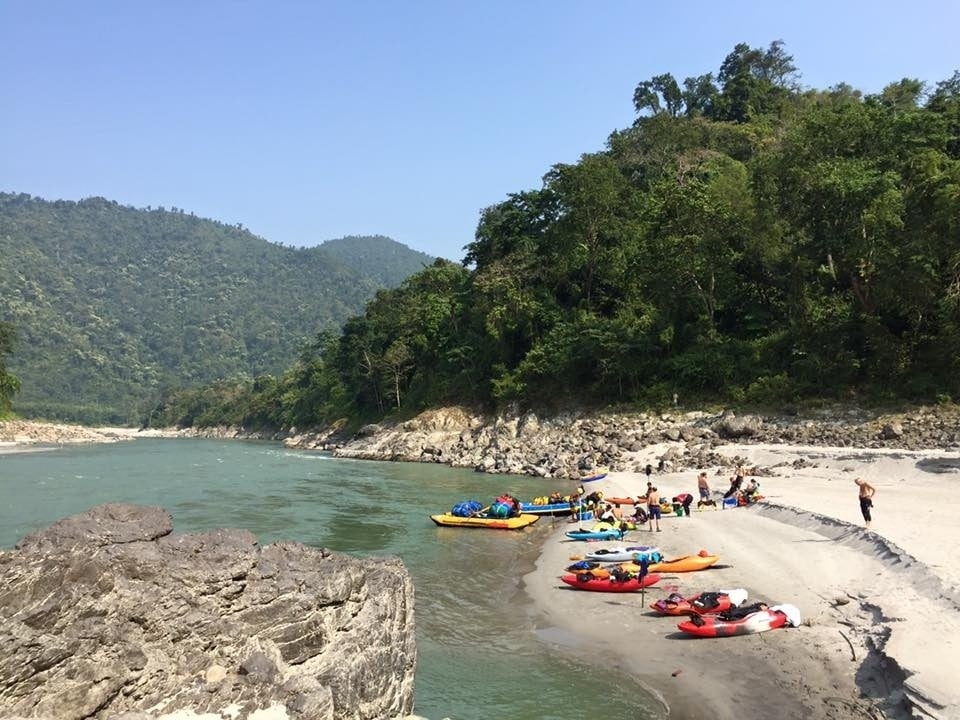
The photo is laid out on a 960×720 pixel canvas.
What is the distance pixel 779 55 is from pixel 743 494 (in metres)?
96.6

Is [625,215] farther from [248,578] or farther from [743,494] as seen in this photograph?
[248,578]

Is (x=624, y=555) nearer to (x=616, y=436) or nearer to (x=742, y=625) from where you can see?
(x=742, y=625)

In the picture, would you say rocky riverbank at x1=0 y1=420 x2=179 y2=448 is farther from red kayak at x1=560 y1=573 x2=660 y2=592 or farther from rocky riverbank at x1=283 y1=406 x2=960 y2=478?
red kayak at x1=560 y1=573 x2=660 y2=592

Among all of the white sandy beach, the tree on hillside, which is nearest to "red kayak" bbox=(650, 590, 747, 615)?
the white sandy beach

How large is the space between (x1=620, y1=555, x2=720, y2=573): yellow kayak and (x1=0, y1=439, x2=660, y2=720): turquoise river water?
11.0 feet

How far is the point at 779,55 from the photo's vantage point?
3900 inches

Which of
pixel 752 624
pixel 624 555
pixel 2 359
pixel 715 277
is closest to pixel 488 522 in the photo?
pixel 624 555

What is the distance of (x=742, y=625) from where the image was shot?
12.5 metres

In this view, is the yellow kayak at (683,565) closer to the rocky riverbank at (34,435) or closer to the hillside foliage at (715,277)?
the hillside foliage at (715,277)

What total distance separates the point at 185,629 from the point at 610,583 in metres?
11.0

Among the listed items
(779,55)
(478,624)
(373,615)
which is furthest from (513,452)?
(779,55)

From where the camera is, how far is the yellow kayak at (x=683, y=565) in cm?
1698

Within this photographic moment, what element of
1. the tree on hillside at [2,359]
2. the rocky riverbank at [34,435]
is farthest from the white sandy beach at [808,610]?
the tree on hillside at [2,359]

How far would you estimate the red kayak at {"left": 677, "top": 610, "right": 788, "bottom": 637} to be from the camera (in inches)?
492
